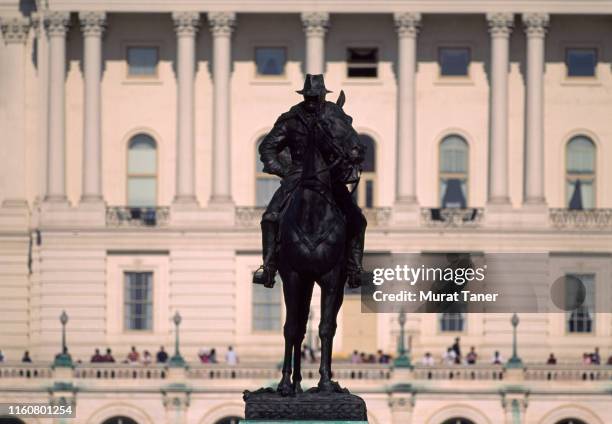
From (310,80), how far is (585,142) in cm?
6758

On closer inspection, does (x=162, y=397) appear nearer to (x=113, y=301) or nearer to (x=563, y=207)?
(x=113, y=301)

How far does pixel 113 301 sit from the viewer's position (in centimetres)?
9206

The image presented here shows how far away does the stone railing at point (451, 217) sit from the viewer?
92625mm

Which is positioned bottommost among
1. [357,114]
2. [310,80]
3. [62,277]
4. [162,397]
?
[310,80]

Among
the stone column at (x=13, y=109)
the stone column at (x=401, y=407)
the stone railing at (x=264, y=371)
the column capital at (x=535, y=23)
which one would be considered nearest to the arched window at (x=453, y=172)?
the column capital at (x=535, y=23)

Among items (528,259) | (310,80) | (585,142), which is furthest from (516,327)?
(310,80)

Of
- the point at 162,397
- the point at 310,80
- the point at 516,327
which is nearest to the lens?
the point at 310,80

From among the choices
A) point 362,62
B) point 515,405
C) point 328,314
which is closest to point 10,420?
point 515,405

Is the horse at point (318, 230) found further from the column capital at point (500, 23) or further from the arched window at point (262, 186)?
the column capital at point (500, 23)

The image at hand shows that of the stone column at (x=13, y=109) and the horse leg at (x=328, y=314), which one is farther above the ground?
the stone column at (x=13, y=109)

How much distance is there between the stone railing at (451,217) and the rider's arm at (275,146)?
211 feet

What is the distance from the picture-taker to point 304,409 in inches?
1088

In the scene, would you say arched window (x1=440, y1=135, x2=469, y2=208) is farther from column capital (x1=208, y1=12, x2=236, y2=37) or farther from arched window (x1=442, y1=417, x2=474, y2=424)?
arched window (x1=442, y1=417, x2=474, y2=424)

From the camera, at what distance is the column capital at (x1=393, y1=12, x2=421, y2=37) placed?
307ft
